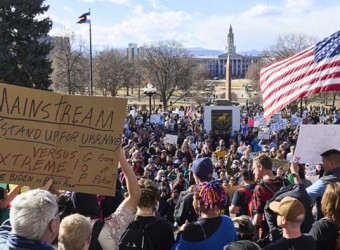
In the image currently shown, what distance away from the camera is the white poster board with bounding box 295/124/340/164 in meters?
5.99

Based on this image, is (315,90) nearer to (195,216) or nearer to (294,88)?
(294,88)

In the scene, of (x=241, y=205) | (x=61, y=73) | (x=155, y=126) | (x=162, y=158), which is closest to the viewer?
(x=241, y=205)

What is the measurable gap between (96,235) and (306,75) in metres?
5.53

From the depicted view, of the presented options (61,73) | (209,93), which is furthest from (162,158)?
(209,93)

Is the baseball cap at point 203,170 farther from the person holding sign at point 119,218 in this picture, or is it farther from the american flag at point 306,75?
the american flag at point 306,75

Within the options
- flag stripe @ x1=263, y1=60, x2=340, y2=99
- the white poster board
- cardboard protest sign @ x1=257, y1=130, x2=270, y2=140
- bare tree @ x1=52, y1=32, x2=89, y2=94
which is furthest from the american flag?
bare tree @ x1=52, y1=32, x2=89, y2=94

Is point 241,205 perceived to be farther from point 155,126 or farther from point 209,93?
point 209,93

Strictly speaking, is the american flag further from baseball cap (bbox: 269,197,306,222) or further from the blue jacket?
the blue jacket

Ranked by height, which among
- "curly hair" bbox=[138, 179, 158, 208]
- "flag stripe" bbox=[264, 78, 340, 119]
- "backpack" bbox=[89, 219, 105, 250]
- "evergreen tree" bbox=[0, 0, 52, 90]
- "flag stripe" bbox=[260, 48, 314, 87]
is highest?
"evergreen tree" bbox=[0, 0, 52, 90]

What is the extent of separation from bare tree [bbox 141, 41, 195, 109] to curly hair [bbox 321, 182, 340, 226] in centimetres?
5262

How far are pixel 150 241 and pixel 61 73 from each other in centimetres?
4749

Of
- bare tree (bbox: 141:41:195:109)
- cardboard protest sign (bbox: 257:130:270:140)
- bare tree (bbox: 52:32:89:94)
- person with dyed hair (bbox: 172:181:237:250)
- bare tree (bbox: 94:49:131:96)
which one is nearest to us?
person with dyed hair (bbox: 172:181:237:250)

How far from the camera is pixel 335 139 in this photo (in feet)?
19.9

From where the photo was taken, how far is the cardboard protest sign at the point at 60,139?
4.21 metres
